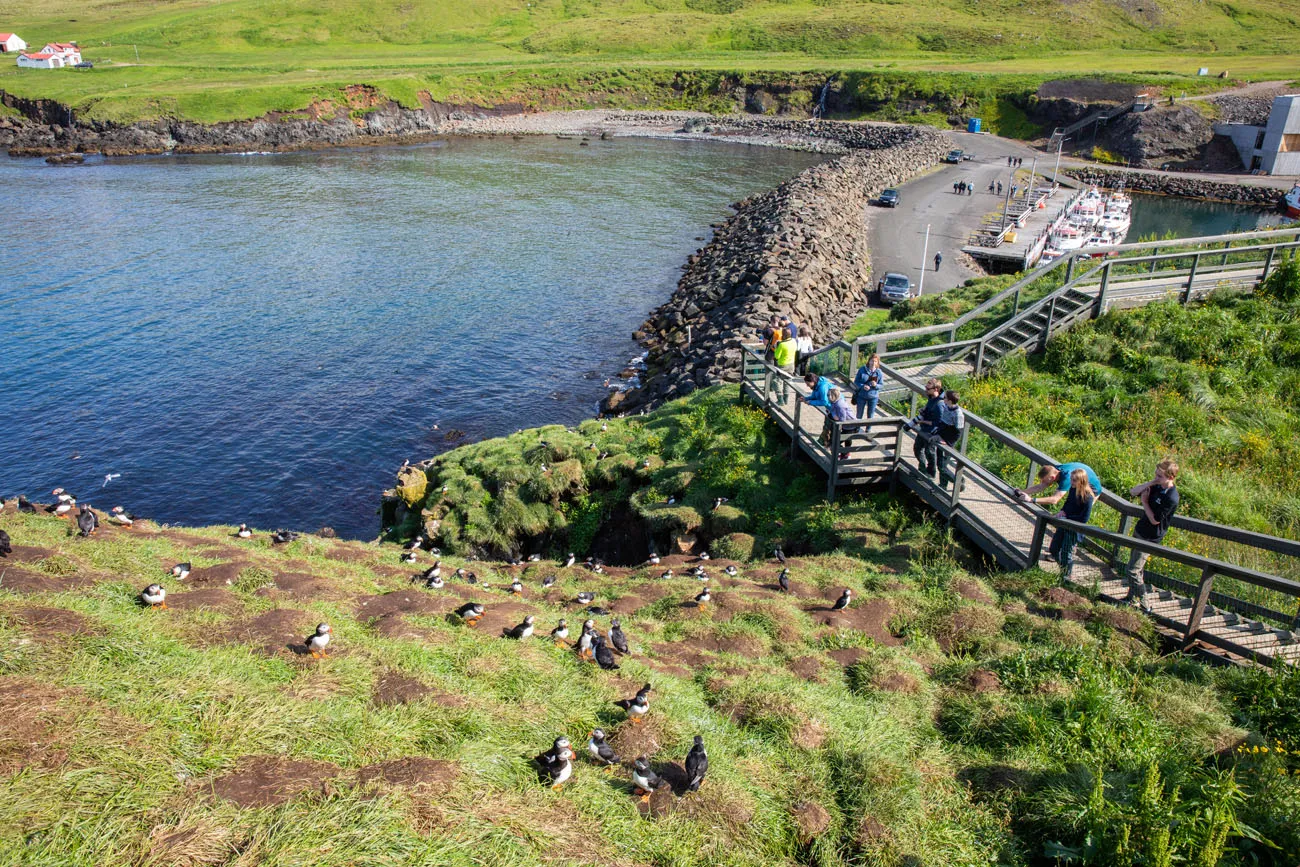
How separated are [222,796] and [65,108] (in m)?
144

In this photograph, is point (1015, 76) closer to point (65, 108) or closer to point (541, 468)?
point (541, 468)

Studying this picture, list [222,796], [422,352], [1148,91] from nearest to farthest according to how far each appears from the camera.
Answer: [222,796] < [422,352] < [1148,91]

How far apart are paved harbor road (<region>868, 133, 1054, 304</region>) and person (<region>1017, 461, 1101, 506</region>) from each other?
3488 centimetres

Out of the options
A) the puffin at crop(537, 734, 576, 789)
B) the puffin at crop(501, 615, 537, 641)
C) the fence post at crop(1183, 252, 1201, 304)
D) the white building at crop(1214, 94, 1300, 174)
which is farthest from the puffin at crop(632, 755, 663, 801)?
the white building at crop(1214, 94, 1300, 174)

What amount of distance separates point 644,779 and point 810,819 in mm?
1994

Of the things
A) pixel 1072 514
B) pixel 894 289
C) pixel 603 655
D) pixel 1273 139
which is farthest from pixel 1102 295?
pixel 1273 139

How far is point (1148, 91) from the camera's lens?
331 ft

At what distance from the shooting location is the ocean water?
34.6m

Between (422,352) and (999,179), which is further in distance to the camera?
(999,179)

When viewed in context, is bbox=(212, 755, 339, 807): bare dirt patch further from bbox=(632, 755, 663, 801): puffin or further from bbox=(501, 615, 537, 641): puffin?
bbox=(501, 615, 537, 641): puffin

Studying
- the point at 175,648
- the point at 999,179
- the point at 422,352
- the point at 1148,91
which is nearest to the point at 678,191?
the point at 999,179

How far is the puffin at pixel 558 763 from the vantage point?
9078mm

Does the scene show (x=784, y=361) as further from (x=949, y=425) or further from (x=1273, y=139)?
(x=1273, y=139)

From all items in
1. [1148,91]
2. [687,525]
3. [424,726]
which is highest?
[1148,91]
